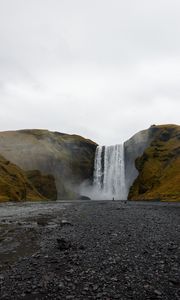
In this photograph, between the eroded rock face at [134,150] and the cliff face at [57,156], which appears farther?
the cliff face at [57,156]

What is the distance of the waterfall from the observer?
14362 centimetres

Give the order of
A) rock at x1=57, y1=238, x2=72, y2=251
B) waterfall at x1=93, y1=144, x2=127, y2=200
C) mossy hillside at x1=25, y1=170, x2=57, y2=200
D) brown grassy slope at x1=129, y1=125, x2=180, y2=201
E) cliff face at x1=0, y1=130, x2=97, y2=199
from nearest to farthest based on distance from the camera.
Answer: rock at x1=57, y1=238, x2=72, y2=251, brown grassy slope at x1=129, y1=125, x2=180, y2=201, mossy hillside at x1=25, y1=170, x2=57, y2=200, waterfall at x1=93, y1=144, x2=127, y2=200, cliff face at x1=0, y1=130, x2=97, y2=199

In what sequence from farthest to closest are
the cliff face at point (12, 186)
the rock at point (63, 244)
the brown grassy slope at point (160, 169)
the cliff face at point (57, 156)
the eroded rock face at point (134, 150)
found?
1. the cliff face at point (57, 156)
2. the eroded rock face at point (134, 150)
3. the cliff face at point (12, 186)
4. the brown grassy slope at point (160, 169)
5. the rock at point (63, 244)

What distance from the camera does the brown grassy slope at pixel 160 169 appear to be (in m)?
94.1

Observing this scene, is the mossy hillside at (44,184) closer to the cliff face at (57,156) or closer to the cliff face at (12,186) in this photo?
the cliff face at (57,156)

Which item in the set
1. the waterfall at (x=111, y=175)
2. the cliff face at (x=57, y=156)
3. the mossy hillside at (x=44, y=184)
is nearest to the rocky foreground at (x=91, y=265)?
the mossy hillside at (x=44, y=184)

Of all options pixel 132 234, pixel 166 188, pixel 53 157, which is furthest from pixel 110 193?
pixel 132 234

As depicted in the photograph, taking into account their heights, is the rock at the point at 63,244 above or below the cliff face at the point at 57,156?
below

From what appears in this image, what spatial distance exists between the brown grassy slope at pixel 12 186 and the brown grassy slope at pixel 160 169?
37434 millimetres

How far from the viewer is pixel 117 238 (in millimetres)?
20672

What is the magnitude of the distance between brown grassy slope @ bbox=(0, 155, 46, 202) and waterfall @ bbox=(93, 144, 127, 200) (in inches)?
1411

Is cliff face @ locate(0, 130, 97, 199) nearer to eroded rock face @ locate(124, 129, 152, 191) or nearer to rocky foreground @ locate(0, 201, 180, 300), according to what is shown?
eroded rock face @ locate(124, 129, 152, 191)

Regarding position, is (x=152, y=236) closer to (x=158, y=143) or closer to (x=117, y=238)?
(x=117, y=238)

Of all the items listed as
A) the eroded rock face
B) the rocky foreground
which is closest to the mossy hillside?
the eroded rock face
